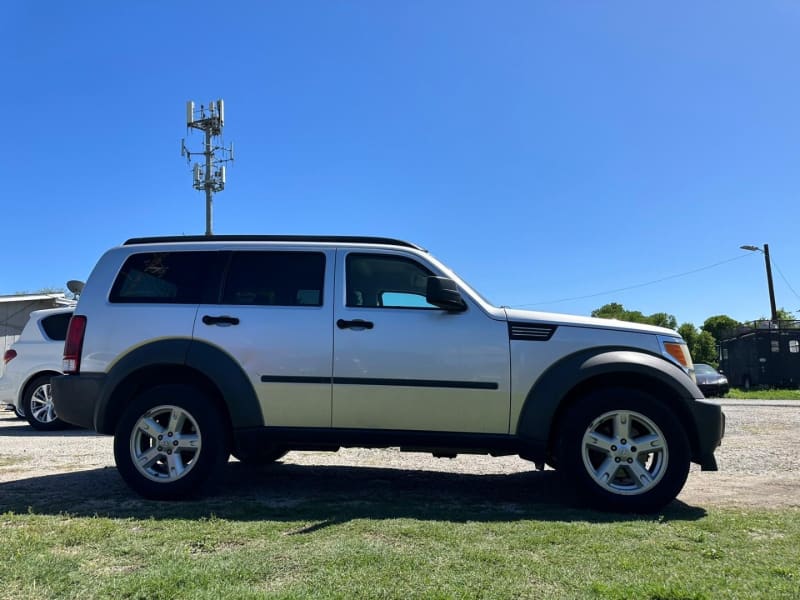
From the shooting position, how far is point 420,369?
15.3ft

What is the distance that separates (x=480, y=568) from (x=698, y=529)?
5.49 feet

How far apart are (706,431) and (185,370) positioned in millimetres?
3976

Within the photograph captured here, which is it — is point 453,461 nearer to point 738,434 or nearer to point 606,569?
point 606,569

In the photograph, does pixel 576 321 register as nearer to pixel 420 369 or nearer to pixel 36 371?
pixel 420 369

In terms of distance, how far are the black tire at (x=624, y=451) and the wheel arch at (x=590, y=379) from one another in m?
0.13

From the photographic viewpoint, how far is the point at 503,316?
15.6ft

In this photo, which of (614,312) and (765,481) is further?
(614,312)

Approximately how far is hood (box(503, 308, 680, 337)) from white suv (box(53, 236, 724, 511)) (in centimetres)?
2

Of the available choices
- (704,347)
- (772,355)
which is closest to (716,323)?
Result: (704,347)

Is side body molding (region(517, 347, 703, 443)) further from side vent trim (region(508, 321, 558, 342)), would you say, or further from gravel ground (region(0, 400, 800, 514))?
gravel ground (region(0, 400, 800, 514))

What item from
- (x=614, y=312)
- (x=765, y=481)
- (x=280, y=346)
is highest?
(x=614, y=312)

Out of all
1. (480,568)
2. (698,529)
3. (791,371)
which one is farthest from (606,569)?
(791,371)

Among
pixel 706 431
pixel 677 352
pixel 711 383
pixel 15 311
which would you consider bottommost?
pixel 711 383

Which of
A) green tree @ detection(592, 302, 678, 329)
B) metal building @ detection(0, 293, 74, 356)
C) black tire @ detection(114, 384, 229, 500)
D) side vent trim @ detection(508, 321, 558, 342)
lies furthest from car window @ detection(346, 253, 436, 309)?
green tree @ detection(592, 302, 678, 329)
